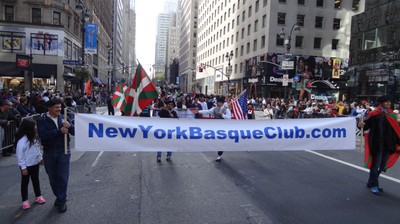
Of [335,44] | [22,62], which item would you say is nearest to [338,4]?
[335,44]

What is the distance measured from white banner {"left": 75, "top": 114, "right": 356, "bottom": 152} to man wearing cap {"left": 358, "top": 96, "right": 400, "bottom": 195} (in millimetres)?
442

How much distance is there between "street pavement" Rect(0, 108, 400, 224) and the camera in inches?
200

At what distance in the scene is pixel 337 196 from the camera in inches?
247

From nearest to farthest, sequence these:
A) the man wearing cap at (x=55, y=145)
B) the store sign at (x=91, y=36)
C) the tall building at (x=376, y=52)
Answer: the man wearing cap at (x=55, y=145) → the tall building at (x=376, y=52) → the store sign at (x=91, y=36)

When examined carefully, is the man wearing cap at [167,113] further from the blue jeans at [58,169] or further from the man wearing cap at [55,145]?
the blue jeans at [58,169]

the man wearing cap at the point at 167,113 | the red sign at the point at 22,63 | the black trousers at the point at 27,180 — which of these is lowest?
Answer: the black trousers at the point at 27,180

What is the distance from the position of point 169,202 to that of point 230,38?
197 ft

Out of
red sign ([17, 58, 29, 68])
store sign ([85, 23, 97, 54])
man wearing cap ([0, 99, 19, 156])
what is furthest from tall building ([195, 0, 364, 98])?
man wearing cap ([0, 99, 19, 156])

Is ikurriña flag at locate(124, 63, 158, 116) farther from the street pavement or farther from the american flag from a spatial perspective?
the american flag

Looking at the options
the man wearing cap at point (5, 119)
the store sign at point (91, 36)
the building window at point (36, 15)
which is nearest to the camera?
the man wearing cap at point (5, 119)

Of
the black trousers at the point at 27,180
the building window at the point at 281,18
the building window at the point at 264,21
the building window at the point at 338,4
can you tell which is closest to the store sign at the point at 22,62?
the black trousers at the point at 27,180

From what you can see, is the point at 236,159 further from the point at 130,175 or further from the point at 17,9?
the point at 17,9

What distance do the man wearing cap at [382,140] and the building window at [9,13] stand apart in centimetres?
4027

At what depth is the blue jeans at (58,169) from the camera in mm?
5117
